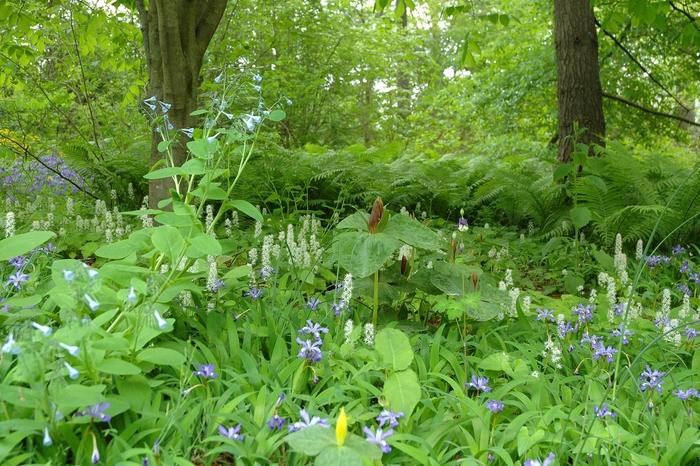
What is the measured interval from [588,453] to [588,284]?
2.23m

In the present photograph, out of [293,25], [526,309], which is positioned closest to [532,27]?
[293,25]

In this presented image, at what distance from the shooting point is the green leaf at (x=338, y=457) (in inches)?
53.7

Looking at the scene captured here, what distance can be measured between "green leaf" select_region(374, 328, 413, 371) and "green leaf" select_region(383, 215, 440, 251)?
400mm

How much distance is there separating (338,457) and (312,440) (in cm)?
8

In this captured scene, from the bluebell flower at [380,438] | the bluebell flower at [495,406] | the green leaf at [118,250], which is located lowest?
the bluebell flower at [495,406]

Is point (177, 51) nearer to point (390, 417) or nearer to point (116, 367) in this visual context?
point (116, 367)

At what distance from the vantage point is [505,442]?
1.78 m

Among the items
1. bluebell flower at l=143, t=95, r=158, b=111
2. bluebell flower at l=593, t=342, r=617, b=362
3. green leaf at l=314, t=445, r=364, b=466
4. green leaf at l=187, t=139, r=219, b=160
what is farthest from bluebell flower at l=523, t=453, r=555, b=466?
bluebell flower at l=143, t=95, r=158, b=111

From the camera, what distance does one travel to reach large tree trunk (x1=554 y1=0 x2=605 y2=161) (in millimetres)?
5547

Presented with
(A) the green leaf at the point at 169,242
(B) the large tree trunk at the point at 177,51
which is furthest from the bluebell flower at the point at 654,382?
(B) the large tree trunk at the point at 177,51

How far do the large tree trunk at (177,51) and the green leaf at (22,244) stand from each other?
181 cm

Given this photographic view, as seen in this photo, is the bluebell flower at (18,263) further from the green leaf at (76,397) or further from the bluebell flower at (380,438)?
the bluebell flower at (380,438)

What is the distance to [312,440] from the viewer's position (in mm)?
1430

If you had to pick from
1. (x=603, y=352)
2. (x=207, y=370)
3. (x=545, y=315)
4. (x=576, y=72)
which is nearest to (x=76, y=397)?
(x=207, y=370)
